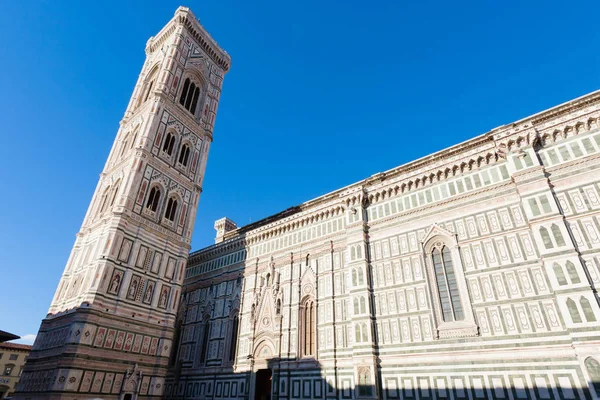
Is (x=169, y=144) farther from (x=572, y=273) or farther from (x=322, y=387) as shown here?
(x=572, y=273)

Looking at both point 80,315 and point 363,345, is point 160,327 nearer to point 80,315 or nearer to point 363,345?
point 80,315

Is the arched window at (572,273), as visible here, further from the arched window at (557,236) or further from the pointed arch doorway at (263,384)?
the pointed arch doorway at (263,384)

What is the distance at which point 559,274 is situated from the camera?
45.7 feet

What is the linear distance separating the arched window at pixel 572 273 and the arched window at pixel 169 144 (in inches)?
1004

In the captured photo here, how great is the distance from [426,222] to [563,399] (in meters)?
9.07

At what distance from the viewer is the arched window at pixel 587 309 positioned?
1272 cm

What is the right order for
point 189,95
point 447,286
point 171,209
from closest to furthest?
point 447,286
point 171,209
point 189,95

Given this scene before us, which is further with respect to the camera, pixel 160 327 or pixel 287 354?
pixel 160 327

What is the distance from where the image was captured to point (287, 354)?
65.8ft

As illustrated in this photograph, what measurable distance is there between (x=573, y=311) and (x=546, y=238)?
3.06 m

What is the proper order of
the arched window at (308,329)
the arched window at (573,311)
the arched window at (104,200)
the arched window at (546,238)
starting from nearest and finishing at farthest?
the arched window at (573,311) → the arched window at (546,238) → the arched window at (308,329) → the arched window at (104,200)

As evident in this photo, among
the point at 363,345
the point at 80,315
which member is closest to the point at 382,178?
the point at 363,345

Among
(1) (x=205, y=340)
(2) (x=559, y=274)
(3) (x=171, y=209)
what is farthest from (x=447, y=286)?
(3) (x=171, y=209)

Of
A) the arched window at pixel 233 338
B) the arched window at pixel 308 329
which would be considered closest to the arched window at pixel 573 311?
the arched window at pixel 308 329
